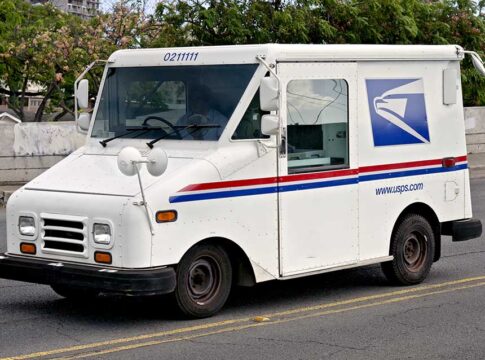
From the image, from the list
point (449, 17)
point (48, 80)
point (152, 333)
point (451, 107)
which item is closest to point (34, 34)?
point (48, 80)

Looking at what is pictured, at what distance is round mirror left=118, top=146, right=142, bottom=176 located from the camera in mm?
8039

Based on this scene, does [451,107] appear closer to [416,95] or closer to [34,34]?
[416,95]

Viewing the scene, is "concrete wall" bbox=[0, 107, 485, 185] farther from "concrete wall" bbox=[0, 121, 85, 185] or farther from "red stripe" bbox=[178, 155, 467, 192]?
"red stripe" bbox=[178, 155, 467, 192]

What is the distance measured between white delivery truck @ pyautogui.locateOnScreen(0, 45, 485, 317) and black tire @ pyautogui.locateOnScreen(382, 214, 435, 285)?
0.06 feet

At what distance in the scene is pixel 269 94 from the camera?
853 centimetres

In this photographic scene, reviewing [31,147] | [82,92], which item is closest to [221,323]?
[82,92]

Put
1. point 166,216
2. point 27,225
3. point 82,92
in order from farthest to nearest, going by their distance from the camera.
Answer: point 82,92 → point 27,225 → point 166,216

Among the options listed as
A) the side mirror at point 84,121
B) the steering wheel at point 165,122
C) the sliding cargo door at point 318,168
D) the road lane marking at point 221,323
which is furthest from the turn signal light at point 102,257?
the side mirror at point 84,121

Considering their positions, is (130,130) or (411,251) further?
(411,251)

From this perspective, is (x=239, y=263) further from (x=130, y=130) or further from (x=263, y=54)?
(x=263, y=54)

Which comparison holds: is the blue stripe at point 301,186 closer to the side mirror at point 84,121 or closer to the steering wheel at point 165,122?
the steering wheel at point 165,122

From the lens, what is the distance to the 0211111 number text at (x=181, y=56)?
30.3 feet

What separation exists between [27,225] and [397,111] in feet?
Result: 12.1

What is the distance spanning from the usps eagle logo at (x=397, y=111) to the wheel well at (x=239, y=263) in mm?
1859
